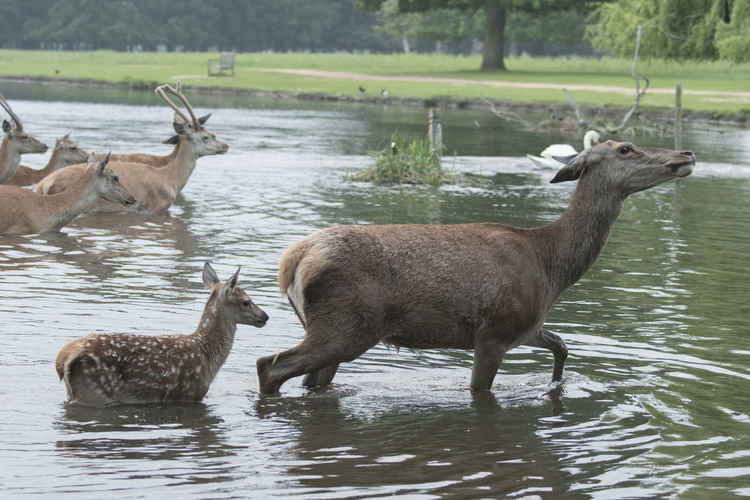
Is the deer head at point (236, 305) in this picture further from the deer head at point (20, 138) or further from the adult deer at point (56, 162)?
the adult deer at point (56, 162)

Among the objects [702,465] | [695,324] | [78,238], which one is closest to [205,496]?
[702,465]

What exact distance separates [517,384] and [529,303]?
0.94 m

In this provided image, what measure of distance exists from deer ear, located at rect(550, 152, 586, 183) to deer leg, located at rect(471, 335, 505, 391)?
1.33m

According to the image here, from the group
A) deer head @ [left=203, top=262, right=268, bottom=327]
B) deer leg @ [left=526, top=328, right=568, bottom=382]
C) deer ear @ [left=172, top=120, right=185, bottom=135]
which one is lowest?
deer leg @ [left=526, top=328, right=568, bottom=382]

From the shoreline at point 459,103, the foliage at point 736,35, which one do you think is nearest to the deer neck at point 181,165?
the shoreline at point 459,103

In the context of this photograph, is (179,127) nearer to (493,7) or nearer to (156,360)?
(156,360)

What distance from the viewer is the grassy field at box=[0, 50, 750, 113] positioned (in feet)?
168

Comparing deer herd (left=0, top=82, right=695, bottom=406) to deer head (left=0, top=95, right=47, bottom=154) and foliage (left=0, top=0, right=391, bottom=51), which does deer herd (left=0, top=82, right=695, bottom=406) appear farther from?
foliage (left=0, top=0, right=391, bottom=51)

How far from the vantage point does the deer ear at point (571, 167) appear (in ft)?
28.8

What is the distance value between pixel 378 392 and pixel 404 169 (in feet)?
46.9

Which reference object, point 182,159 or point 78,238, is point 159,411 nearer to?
point 78,238

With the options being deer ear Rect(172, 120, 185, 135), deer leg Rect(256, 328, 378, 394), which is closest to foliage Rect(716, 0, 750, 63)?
deer ear Rect(172, 120, 185, 135)

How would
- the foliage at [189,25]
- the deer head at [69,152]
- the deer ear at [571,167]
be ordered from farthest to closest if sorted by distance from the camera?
the foliage at [189,25]
the deer head at [69,152]
the deer ear at [571,167]

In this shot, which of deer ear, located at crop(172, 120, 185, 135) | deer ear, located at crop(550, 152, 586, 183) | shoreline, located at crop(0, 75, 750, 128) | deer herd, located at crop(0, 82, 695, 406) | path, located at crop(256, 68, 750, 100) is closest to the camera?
deer herd, located at crop(0, 82, 695, 406)
